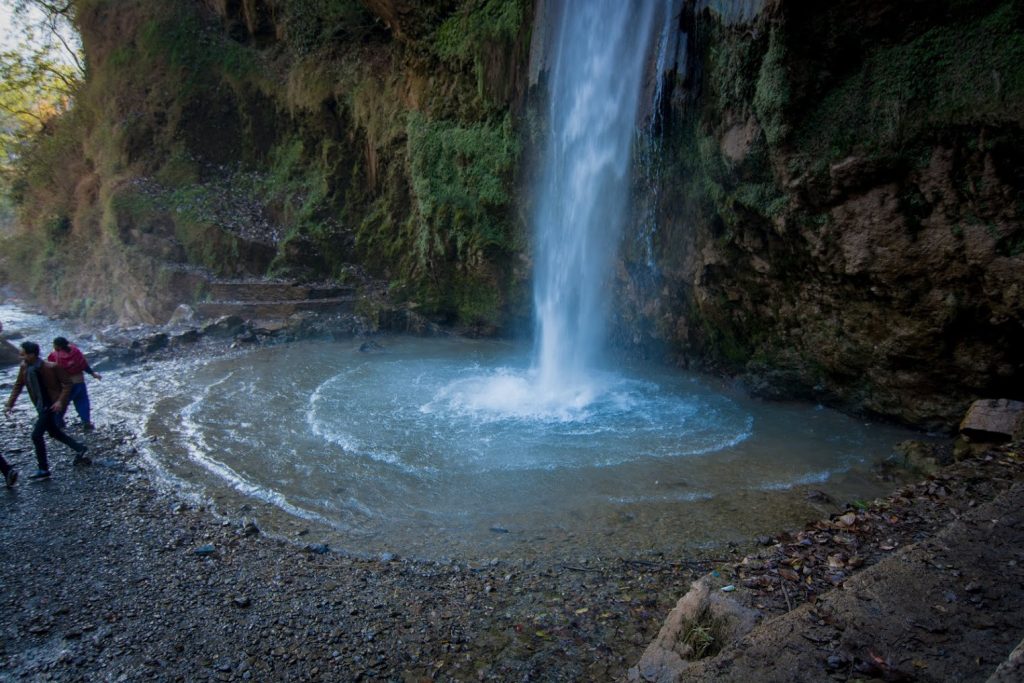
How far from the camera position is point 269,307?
1641 cm

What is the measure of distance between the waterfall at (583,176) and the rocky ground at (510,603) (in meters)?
5.70

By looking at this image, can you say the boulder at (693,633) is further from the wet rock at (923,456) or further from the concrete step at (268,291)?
the concrete step at (268,291)

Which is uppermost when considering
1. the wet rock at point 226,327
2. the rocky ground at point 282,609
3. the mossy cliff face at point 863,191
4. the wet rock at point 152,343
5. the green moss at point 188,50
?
the green moss at point 188,50

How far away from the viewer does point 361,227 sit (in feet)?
57.4

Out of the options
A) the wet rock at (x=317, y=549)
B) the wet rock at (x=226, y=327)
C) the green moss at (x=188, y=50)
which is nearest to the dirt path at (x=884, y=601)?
the wet rock at (x=317, y=549)

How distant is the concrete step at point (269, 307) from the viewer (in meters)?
16.3

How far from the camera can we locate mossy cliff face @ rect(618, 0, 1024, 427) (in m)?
6.66

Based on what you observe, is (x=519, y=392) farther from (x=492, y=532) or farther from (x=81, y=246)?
(x=81, y=246)

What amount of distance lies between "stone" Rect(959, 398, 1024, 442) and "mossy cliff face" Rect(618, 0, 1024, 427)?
0.94m

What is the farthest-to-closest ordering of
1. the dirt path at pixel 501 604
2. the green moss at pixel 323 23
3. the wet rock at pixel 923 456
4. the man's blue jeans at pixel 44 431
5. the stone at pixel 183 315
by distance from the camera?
the green moss at pixel 323 23
the stone at pixel 183 315
the man's blue jeans at pixel 44 431
the wet rock at pixel 923 456
the dirt path at pixel 501 604

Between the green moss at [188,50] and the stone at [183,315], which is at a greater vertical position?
the green moss at [188,50]

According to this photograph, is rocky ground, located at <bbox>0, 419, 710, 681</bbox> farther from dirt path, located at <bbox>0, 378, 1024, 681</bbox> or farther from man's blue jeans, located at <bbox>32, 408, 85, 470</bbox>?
man's blue jeans, located at <bbox>32, 408, 85, 470</bbox>

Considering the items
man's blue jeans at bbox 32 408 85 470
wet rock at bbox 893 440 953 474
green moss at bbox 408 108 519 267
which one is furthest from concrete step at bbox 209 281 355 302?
wet rock at bbox 893 440 953 474

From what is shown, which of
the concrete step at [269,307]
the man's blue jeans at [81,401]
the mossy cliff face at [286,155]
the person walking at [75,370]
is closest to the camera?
the person walking at [75,370]
